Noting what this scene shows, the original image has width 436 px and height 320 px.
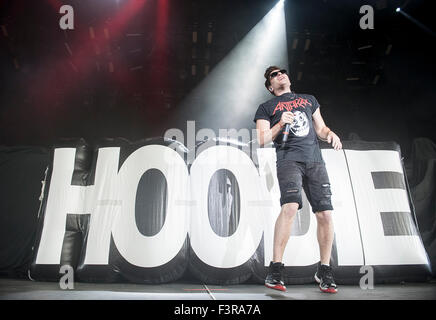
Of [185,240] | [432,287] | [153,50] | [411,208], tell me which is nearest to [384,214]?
[411,208]

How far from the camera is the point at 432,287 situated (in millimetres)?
2406

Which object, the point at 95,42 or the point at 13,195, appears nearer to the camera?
the point at 13,195


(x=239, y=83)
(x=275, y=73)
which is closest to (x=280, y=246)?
(x=275, y=73)

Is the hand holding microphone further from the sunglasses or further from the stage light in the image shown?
the stage light

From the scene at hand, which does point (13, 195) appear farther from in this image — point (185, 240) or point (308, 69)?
point (308, 69)

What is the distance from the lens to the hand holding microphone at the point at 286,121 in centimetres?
219

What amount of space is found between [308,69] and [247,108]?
1325 mm

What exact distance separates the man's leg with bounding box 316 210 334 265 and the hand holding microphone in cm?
60

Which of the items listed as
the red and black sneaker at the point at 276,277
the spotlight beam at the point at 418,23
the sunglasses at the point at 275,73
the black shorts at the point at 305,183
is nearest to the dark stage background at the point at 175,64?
the spotlight beam at the point at 418,23

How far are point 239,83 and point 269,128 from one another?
3.47 m

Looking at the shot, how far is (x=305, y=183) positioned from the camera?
235cm

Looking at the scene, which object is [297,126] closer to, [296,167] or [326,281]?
[296,167]

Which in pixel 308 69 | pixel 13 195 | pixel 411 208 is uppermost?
pixel 308 69

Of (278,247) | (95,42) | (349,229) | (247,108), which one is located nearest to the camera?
(278,247)
